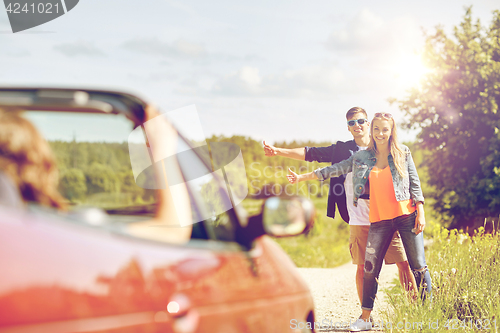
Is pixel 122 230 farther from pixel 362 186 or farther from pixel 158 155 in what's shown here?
pixel 362 186

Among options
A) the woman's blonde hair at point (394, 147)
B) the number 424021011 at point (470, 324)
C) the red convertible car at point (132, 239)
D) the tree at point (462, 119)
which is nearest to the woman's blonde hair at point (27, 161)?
the red convertible car at point (132, 239)

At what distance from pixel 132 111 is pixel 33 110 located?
0.31 meters

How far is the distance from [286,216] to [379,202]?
232cm

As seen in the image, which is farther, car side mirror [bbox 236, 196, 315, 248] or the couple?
the couple

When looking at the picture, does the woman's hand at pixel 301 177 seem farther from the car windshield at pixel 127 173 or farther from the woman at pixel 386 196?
the car windshield at pixel 127 173

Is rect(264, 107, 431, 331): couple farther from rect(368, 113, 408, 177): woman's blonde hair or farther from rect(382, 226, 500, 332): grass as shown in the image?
rect(382, 226, 500, 332): grass

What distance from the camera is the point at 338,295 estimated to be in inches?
259

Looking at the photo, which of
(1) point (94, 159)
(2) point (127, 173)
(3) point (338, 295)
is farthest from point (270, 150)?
(3) point (338, 295)

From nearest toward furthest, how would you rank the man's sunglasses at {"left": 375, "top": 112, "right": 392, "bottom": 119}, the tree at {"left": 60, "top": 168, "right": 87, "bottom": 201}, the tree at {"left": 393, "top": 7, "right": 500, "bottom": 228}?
the tree at {"left": 60, "top": 168, "right": 87, "bottom": 201} → the man's sunglasses at {"left": 375, "top": 112, "right": 392, "bottom": 119} → the tree at {"left": 393, "top": 7, "right": 500, "bottom": 228}

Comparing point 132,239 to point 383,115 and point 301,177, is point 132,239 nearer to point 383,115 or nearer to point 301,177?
point 301,177

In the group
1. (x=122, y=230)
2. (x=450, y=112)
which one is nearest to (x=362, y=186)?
(x=122, y=230)

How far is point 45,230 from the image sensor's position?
3.82 ft

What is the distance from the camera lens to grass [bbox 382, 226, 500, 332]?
370 cm

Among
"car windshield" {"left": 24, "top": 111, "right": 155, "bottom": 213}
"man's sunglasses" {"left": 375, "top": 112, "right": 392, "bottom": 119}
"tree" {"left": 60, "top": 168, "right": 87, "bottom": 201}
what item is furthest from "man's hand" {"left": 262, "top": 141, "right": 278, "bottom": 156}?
"tree" {"left": 60, "top": 168, "right": 87, "bottom": 201}
